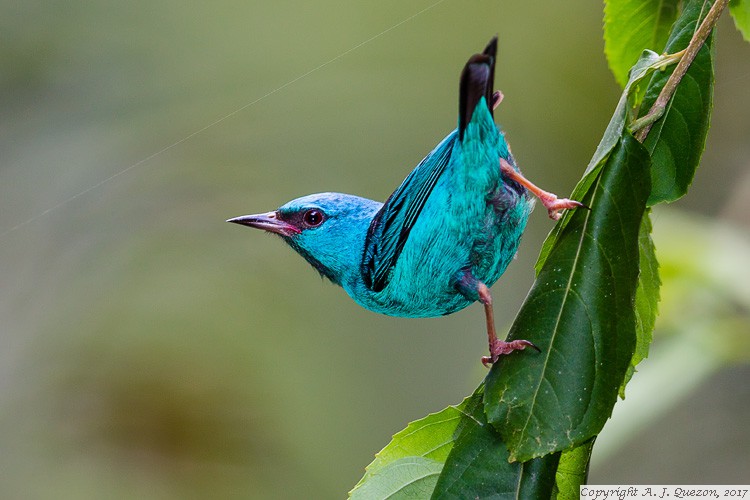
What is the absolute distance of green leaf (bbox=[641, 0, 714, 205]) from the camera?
2.29 meters

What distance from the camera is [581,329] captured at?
80.7 inches

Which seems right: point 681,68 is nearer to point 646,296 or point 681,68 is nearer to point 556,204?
point 556,204

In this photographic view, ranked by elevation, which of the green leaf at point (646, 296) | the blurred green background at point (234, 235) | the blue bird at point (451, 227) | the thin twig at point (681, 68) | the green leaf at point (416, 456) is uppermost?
the thin twig at point (681, 68)

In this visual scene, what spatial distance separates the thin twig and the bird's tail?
0.45 meters

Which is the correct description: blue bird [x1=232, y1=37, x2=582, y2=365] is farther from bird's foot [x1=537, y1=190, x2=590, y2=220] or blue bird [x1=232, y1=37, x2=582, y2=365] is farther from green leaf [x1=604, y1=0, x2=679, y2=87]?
green leaf [x1=604, y1=0, x2=679, y2=87]

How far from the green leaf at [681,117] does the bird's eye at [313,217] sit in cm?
104

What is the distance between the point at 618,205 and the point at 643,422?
219 centimetres

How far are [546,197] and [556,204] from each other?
0.08 meters

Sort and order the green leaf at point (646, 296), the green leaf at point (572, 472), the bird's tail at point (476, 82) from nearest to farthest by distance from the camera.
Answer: the bird's tail at point (476, 82) < the green leaf at point (572, 472) < the green leaf at point (646, 296)

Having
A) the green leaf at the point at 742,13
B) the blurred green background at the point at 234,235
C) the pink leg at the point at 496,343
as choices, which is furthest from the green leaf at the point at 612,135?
the blurred green background at the point at 234,235

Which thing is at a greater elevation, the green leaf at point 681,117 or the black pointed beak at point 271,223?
the green leaf at point 681,117

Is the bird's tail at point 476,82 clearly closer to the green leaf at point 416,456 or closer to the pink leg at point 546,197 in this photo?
the pink leg at point 546,197

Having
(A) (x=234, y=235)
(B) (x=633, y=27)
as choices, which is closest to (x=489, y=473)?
(B) (x=633, y=27)

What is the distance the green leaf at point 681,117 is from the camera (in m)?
2.29
